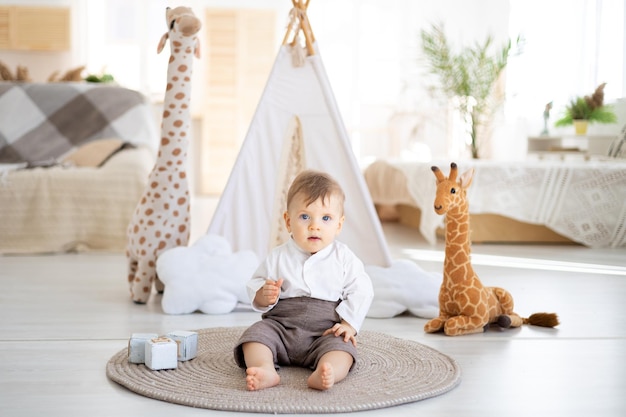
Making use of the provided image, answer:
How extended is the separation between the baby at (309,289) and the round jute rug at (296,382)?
73mm

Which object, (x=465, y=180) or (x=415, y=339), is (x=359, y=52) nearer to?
(x=465, y=180)

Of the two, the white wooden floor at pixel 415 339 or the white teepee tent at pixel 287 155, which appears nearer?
the white wooden floor at pixel 415 339

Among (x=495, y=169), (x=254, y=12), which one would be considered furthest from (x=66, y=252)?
(x=254, y=12)

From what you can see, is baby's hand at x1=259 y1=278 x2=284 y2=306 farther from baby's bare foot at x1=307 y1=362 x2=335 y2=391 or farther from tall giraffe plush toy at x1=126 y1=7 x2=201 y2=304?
tall giraffe plush toy at x1=126 y1=7 x2=201 y2=304

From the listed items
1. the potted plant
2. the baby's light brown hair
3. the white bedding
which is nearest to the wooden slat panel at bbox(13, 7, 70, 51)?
the white bedding

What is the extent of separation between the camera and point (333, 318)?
1.88 metres

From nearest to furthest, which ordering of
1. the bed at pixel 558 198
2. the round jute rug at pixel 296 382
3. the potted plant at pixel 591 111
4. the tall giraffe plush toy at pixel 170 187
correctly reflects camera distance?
the round jute rug at pixel 296 382
the tall giraffe plush toy at pixel 170 187
the bed at pixel 558 198
the potted plant at pixel 591 111

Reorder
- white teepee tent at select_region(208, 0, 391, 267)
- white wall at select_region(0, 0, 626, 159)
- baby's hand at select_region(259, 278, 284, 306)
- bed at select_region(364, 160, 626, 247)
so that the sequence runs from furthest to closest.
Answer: white wall at select_region(0, 0, 626, 159), bed at select_region(364, 160, 626, 247), white teepee tent at select_region(208, 0, 391, 267), baby's hand at select_region(259, 278, 284, 306)

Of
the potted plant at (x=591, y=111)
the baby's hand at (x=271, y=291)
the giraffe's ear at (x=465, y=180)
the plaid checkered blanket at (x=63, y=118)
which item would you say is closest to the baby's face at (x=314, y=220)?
the baby's hand at (x=271, y=291)

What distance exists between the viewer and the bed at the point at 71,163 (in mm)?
4168

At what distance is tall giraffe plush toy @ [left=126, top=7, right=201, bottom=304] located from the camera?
282 cm

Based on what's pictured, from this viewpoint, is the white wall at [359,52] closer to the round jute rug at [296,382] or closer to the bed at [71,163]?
the bed at [71,163]

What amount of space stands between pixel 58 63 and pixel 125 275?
6.15 meters

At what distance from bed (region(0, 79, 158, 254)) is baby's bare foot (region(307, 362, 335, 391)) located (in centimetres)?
272
